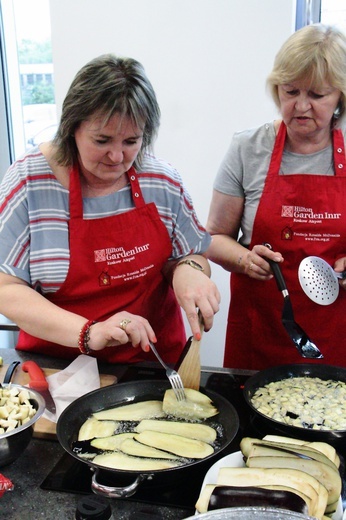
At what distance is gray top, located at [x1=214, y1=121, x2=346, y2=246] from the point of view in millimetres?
2107

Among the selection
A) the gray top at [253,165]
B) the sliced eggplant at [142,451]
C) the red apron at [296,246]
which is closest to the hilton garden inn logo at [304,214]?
the red apron at [296,246]

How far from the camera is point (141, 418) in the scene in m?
1.43

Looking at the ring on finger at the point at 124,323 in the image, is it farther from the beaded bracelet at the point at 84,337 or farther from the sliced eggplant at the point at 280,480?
the sliced eggplant at the point at 280,480

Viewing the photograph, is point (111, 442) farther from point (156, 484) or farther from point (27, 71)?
point (27, 71)

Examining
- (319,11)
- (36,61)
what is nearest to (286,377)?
(319,11)

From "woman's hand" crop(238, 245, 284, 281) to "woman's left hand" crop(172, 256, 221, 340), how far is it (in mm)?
248

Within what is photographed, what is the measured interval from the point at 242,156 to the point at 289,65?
410 millimetres

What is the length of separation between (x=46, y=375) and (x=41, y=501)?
0.58m

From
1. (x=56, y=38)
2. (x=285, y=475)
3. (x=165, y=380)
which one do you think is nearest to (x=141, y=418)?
(x=165, y=380)

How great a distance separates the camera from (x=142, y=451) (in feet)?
4.16

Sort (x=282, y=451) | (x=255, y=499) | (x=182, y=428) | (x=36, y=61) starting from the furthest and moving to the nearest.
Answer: (x=36, y=61) → (x=182, y=428) → (x=282, y=451) → (x=255, y=499)

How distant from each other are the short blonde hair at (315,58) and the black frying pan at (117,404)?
1100mm

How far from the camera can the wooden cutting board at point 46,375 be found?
1424 mm

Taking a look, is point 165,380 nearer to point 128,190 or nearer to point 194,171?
point 128,190
